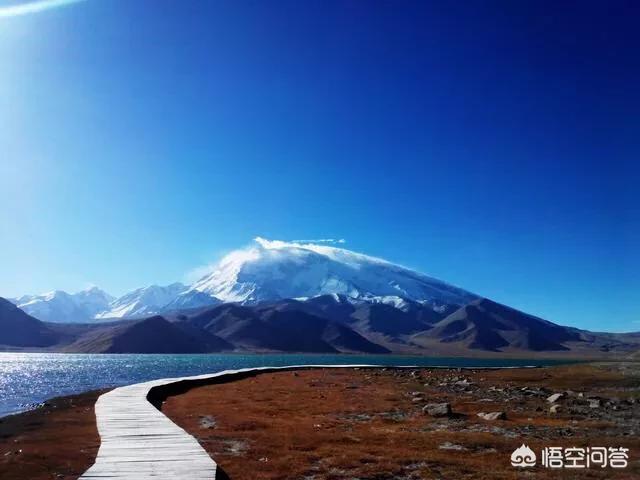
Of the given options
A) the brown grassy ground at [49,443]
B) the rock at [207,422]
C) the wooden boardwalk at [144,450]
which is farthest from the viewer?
the rock at [207,422]

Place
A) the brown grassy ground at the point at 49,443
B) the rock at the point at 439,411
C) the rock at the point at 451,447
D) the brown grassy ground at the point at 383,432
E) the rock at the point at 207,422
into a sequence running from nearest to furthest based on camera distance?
the brown grassy ground at the point at 383,432 → the brown grassy ground at the point at 49,443 → the rock at the point at 451,447 → the rock at the point at 207,422 → the rock at the point at 439,411

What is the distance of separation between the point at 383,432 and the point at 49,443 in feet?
48.7

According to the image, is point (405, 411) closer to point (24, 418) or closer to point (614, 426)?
point (614, 426)

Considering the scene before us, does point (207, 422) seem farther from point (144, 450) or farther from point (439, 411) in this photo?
point (439, 411)

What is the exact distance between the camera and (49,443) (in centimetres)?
2383

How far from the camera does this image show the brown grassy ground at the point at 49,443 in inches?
744

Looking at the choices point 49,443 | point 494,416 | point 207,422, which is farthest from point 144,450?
point 494,416

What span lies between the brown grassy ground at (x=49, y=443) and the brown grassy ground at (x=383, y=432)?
4532 millimetres

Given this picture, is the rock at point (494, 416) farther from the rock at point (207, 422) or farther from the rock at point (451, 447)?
the rock at point (207, 422)

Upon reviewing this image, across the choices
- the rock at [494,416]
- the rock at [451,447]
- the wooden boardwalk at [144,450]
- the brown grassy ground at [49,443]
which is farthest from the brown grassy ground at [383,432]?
the brown grassy ground at [49,443]

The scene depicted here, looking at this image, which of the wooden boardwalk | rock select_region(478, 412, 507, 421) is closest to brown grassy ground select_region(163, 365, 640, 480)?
rock select_region(478, 412, 507, 421)

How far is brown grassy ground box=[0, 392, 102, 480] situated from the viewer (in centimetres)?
1891

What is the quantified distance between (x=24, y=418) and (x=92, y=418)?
A: 5782 millimetres

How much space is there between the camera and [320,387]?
161 feet
